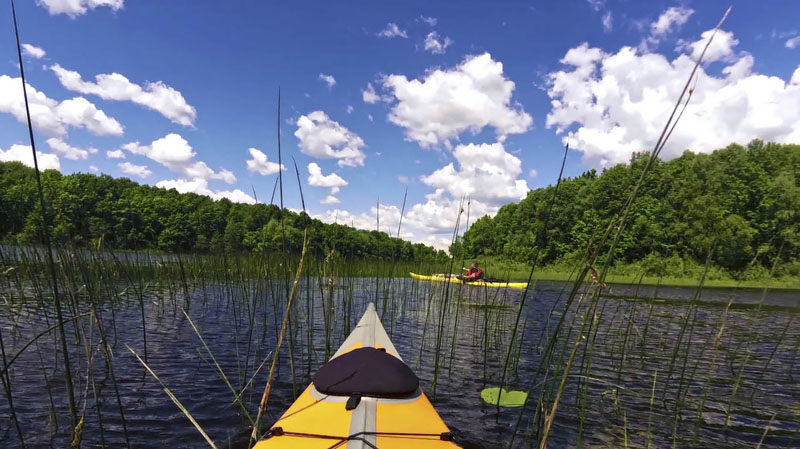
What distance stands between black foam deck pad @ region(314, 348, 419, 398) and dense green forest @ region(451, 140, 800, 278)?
2487cm

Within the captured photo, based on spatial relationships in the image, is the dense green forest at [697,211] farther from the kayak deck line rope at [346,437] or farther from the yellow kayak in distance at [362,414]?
the kayak deck line rope at [346,437]

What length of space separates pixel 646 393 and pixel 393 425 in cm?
416

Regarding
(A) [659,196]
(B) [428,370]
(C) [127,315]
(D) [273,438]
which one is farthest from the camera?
(A) [659,196]

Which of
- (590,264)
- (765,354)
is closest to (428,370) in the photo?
(590,264)

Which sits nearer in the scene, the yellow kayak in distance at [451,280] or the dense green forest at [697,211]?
the yellow kayak in distance at [451,280]

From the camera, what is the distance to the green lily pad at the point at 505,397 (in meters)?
4.46

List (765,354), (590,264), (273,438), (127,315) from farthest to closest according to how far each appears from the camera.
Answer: (127,315) < (765,354) < (273,438) < (590,264)

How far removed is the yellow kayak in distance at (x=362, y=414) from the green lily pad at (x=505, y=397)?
5.96 feet

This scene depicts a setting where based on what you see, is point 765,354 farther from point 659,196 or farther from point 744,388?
point 659,196

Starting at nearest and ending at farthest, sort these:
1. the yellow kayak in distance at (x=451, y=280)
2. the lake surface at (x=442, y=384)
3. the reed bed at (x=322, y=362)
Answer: the reed bed at (x=322, y=362) → the lake surface at (x=442, y=384) → the yellow kayak in distance at (x=451, y=280)

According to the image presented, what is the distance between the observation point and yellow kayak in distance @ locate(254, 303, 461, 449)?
2.31m

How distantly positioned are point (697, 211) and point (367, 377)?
40.1 metres

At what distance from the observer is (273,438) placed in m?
2.42

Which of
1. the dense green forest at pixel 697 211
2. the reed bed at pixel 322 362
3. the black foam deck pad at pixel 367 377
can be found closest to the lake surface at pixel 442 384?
the reed bed at pixel 322 362
